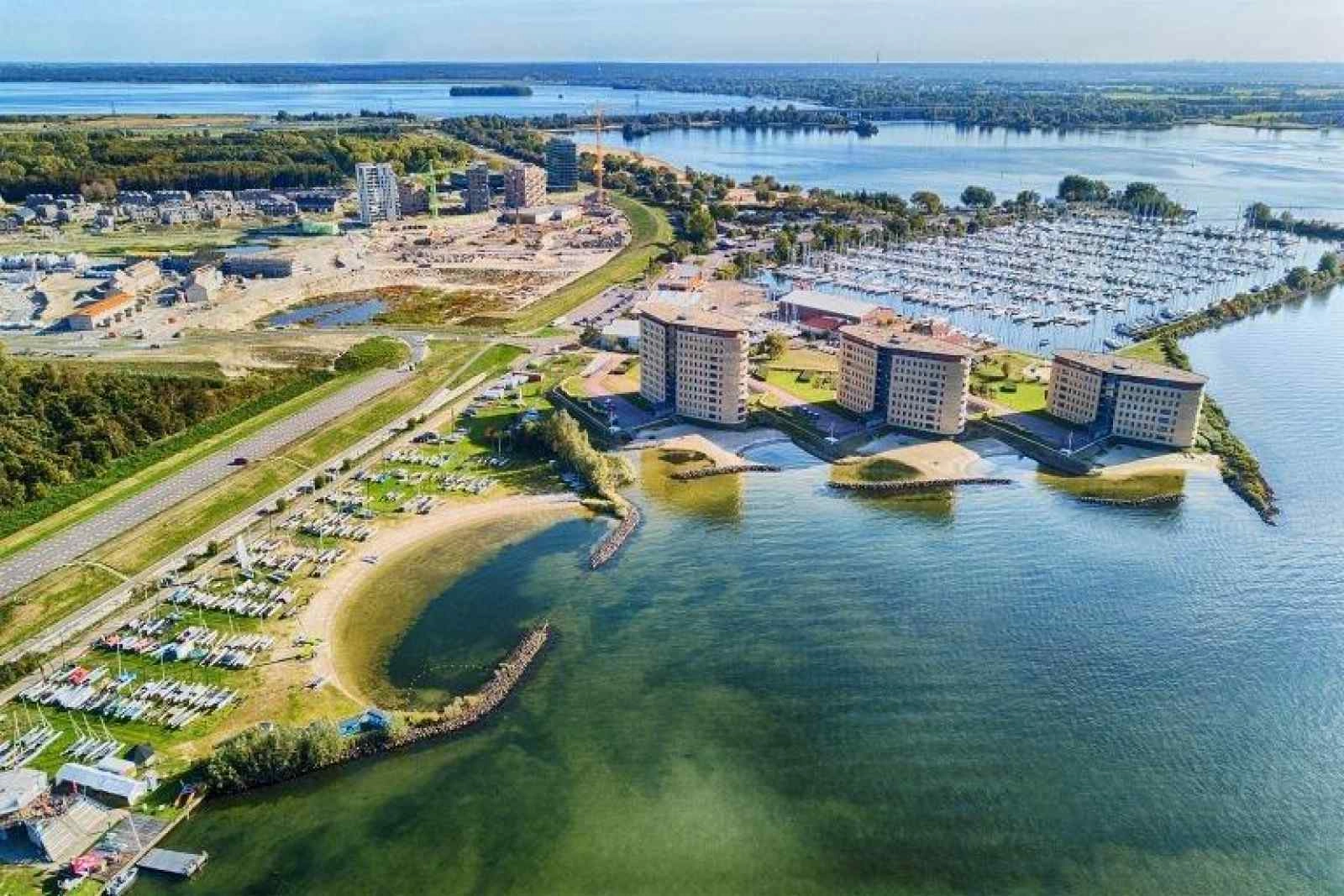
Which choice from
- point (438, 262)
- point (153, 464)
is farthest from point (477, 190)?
point (153, 464)

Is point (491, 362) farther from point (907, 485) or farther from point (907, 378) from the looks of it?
point (907, 485)

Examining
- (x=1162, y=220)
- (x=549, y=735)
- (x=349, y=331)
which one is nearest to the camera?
(x=549, y=735)

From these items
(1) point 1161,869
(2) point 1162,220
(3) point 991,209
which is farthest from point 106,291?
(2) point 1162,220

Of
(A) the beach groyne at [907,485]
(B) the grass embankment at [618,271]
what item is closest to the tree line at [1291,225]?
A: (B) the grass embankment at [618,271]

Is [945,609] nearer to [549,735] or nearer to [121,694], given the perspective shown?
[549,735]

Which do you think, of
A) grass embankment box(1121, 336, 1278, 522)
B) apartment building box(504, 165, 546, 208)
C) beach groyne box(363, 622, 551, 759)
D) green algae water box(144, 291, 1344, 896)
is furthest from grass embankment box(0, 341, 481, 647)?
apartment building box(504, 165, 546, 208)
